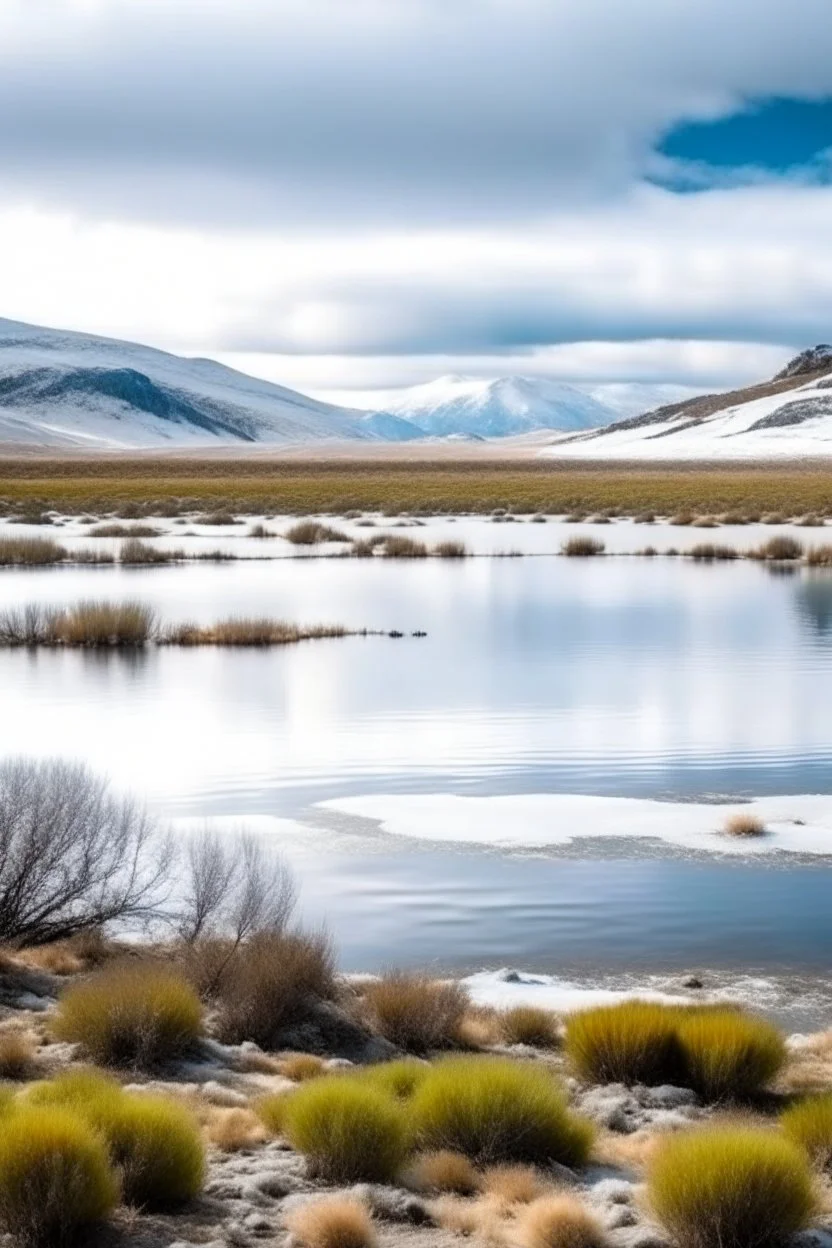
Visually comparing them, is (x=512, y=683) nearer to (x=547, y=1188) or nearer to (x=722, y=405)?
(x=547, y=1188)

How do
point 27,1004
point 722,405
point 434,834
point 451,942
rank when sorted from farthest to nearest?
point 722,405
point 434,834
point 451,942
point 27,1004

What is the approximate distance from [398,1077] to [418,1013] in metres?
1.22

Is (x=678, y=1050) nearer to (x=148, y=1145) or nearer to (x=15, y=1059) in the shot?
(x=148, y=1145)

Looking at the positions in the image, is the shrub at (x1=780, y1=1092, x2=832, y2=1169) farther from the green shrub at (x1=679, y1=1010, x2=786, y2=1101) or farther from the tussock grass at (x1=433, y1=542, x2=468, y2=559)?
the tussock grass at (x1=433, y1=542, x2=468, y2=559)

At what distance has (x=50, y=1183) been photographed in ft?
19.6

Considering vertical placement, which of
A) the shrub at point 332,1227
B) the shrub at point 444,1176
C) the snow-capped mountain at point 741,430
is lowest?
the shrub at point 444,1176

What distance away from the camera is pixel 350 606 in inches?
1331

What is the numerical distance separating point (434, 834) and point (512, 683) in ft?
31.1

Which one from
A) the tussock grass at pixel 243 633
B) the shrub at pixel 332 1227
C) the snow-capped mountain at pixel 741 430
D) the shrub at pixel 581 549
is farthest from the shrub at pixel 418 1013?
the snow-capped mountain at pixel 741 430

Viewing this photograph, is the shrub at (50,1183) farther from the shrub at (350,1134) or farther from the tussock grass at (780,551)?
the tussock grass at (780,551)

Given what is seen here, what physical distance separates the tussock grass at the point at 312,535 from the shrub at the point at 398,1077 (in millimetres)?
43189

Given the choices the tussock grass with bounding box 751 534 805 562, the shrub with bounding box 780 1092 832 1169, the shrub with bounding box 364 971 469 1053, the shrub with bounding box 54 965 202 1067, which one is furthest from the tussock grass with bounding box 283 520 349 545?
the shrub with bounding box 780 1092 832 1169

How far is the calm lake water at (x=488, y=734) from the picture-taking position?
11.6m

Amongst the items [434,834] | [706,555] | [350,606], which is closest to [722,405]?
[706,555]
